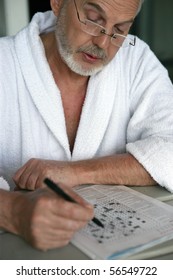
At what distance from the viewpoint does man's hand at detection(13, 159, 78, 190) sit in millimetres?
1114

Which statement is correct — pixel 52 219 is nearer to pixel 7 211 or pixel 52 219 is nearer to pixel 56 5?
pixel 7 211

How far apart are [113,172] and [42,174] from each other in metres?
0.22

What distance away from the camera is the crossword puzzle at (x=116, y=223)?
849 mm

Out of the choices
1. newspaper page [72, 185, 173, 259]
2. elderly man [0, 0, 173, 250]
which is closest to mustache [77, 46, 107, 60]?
elderly man [0, 0, 173, 250]

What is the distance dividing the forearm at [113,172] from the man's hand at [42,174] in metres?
0.03

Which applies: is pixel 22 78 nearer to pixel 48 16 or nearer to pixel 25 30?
pixel 25 30

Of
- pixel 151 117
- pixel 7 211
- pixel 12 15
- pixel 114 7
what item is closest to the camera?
pixel 7 211

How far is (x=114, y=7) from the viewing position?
1246 millimetres

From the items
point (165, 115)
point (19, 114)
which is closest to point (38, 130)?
point (19, 114)

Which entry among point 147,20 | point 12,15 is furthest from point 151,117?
point 147,20

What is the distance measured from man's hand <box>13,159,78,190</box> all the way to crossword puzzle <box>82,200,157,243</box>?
0.17 m

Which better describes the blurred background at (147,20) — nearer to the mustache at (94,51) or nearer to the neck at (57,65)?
the neck at (57,65)

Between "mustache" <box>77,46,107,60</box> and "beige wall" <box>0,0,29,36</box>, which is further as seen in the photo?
"beige wall" <box>0,0,29,36</box>

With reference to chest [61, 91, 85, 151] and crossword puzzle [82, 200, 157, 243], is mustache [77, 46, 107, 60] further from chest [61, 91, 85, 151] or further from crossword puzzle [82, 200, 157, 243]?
crossword puzzle [82, 200, 157, 243]
